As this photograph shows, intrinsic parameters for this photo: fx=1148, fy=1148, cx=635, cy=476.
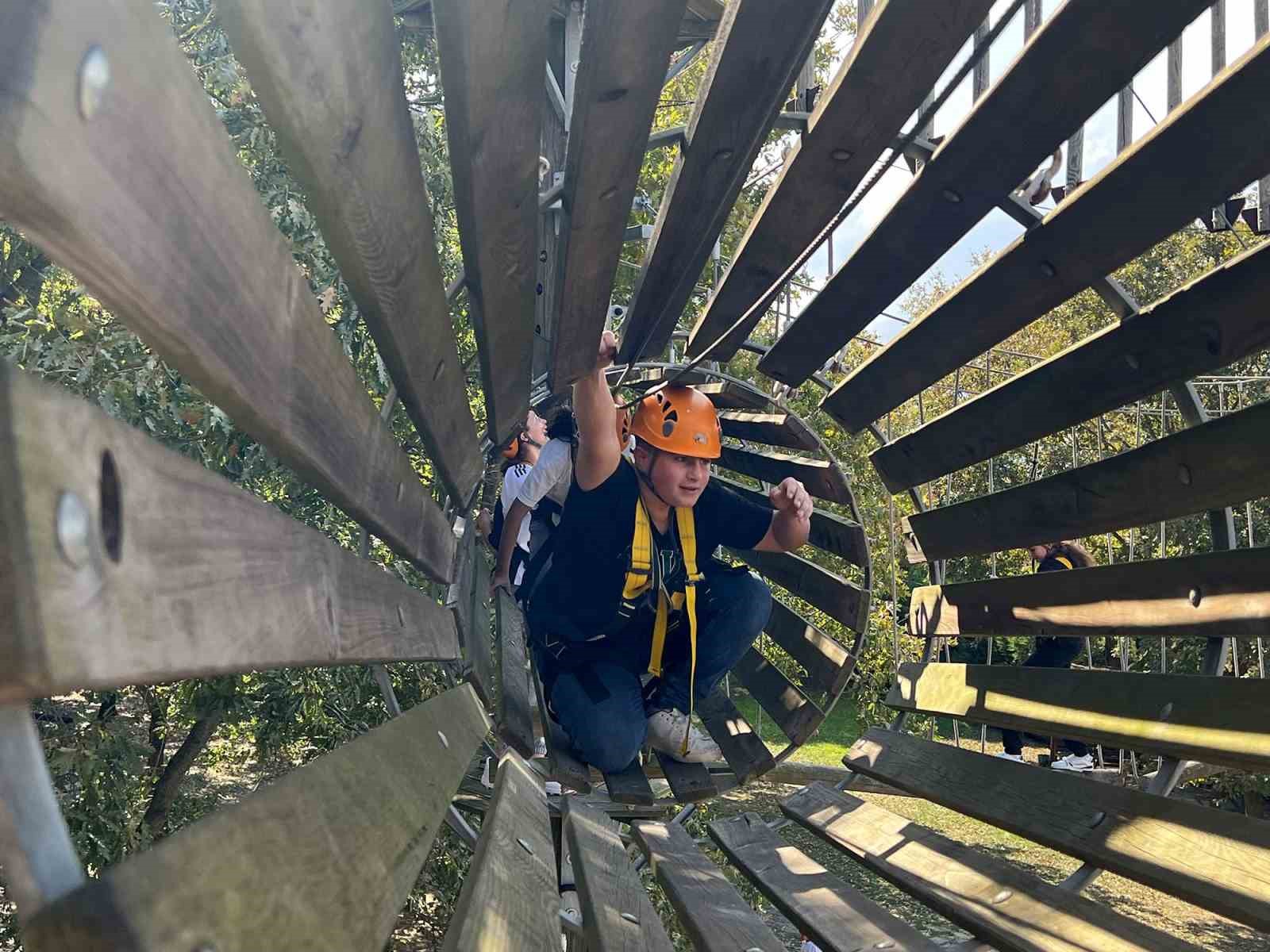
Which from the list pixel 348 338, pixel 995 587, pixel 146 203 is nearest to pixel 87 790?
pixel 348 338

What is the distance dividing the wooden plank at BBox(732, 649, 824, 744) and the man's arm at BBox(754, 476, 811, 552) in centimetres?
73

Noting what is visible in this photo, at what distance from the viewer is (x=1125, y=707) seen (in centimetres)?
259

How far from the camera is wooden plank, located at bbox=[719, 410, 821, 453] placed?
14.4ft

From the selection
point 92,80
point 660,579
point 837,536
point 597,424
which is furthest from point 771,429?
point 92,80

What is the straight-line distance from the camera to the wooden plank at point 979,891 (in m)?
2.11

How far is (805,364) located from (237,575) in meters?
2.90

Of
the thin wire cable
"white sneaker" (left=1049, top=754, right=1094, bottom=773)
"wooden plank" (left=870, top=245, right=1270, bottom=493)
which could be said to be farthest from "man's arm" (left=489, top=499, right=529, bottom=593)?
"white sneaker" (left=1049, top=754, right=1094, bottom=773)

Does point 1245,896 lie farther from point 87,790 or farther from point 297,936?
point 87,790

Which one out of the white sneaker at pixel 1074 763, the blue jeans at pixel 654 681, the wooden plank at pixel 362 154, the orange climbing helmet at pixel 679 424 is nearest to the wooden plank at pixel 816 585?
the blue jeans at pixel 654 681

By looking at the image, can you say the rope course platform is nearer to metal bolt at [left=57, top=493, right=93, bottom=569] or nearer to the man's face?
metal bolt at [left=57, top=493, right=93, bottom=569]

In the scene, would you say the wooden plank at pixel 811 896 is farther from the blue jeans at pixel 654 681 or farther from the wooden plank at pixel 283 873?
the wooden plank at pixel 283 873

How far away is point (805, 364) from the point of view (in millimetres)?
3533

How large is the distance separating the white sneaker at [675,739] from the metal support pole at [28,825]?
148 inches

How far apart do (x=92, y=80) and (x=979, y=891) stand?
245 cm
